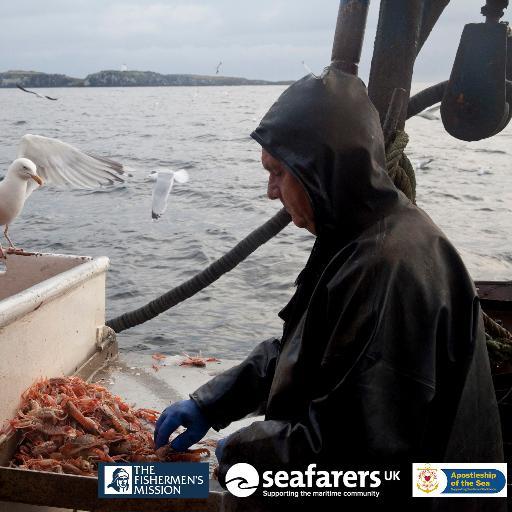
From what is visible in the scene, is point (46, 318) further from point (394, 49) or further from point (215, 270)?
point (394, 49)

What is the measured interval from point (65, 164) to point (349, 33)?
5.47 meters

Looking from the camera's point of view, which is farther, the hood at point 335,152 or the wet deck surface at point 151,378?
the wet deck surface at point 151,378

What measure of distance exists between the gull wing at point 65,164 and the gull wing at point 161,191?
3.90 m

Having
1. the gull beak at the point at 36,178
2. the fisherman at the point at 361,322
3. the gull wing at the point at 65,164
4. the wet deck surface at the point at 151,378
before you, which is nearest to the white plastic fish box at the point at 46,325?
the wet deck surface at the point at 151,378

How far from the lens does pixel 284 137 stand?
2098 mm

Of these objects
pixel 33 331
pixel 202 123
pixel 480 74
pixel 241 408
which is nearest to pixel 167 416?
pixel 241 408

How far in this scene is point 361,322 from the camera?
1.93 meters

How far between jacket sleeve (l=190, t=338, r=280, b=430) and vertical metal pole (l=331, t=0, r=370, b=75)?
4.58ft

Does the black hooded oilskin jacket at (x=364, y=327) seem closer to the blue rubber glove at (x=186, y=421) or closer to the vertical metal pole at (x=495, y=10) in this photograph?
the blue rubber glove at (x=186, y=421)

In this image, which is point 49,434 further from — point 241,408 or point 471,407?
point 471,407

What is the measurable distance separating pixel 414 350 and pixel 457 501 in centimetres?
60

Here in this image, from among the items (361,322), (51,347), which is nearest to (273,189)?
(361,322)

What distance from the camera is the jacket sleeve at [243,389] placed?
2.74 m

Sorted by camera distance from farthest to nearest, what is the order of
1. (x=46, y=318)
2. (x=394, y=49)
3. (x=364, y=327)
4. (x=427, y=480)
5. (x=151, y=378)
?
(x=151, y=378)
(x=46, y=318)
(x=394, y=49)
(x=427, y=480)
(x=364, y=327)
